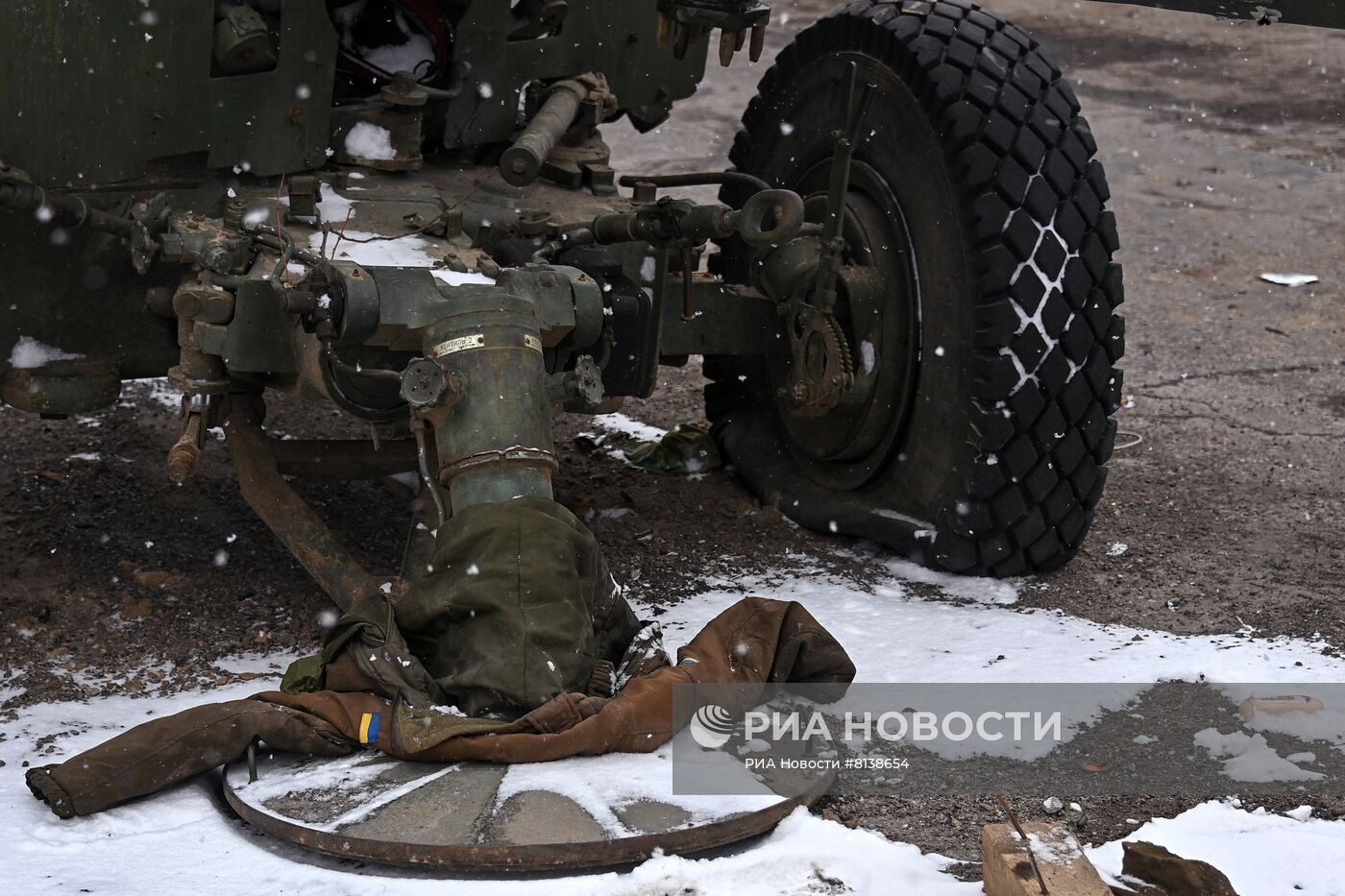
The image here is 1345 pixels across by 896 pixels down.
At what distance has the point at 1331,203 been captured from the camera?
9.68 metres

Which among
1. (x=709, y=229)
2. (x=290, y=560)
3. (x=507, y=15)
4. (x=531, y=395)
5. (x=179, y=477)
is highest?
(x=507, y=15)

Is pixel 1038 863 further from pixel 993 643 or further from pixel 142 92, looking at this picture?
pixel 142 92

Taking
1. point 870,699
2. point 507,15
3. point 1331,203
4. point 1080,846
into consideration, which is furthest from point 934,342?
point 1331,203

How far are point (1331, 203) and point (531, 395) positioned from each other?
6.87m

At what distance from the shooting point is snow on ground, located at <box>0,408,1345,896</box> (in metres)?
3.30

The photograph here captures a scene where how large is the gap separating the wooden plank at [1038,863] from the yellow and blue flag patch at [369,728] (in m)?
1.17

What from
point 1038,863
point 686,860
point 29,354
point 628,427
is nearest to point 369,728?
point 686,860

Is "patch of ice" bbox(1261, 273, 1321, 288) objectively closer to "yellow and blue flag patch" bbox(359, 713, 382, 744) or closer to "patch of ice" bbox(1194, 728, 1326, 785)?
"patch of ice" bbox(1194, 728, 1326, 785)

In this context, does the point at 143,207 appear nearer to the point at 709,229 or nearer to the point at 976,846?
the point at 709,229

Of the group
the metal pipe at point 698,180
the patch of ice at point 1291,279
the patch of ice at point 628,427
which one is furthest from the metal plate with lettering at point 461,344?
the patch of ice at point 1291,279

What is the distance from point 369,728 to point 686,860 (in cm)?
70

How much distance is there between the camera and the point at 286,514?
4.64 meters

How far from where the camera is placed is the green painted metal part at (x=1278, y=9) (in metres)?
4.35

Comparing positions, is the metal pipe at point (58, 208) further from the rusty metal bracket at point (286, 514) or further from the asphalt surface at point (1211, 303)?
the asphalt surface at point (1211, 303)
